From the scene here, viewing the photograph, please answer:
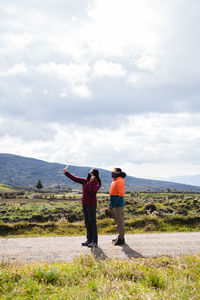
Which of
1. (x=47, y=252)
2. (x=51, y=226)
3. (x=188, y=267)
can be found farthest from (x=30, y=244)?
(x=188, y=267)

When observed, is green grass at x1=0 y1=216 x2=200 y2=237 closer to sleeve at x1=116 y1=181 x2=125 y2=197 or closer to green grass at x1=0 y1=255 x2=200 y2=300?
sleeve at x1=116 y1=181 x2=125 y2=197

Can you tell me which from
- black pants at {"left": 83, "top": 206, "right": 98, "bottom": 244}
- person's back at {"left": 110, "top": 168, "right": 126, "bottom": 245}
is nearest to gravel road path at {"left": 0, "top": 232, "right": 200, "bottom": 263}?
black pants at {"left": 83, "top": 206, "right": 98, "bottom": 244}

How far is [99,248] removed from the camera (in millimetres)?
8219

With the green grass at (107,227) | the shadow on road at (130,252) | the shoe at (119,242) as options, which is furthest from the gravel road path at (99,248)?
the green grass at (107,227)

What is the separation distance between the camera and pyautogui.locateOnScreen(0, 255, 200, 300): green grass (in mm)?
4379

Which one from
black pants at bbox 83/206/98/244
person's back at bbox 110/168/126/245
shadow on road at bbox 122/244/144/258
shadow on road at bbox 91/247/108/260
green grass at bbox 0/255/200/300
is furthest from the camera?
person's back at bbox 110/168/126/245

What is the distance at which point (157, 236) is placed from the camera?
404 inches

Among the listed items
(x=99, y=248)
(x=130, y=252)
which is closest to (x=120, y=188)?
(x=99, y=248)

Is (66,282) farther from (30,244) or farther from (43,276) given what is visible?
(30,244)

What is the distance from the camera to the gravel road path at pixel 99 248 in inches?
284

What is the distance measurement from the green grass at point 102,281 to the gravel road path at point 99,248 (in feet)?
3.97

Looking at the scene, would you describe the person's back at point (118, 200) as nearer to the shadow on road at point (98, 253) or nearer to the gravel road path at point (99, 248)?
the gravel road path at point (99, 248)

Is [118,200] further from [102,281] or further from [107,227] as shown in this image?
[102,281]

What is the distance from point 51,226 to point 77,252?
4906 mm
